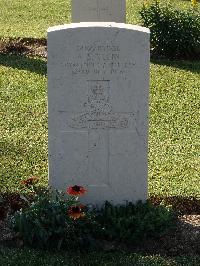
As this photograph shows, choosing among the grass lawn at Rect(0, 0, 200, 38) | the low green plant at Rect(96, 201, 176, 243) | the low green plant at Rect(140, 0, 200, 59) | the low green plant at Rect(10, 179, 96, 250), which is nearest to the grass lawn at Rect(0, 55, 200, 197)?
the low green plant at Rect(140, 0, 200, 59)

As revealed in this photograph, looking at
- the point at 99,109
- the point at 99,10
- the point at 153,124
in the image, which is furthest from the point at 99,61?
the point at 99,10

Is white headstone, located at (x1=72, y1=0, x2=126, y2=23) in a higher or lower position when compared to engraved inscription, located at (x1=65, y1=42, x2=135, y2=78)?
higher

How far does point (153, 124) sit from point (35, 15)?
8.12 m

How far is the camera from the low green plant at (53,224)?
210 inches

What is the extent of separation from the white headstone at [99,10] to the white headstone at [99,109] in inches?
232

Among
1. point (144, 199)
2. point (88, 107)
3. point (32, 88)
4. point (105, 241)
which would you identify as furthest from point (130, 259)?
point (32, 88)

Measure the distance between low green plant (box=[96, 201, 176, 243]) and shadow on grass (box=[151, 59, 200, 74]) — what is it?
5916mm

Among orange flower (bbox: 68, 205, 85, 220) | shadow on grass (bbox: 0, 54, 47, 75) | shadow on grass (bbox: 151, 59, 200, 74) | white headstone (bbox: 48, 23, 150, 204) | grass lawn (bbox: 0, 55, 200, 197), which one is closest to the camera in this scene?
orange flower (bbox: 68, 205, 85, 220)

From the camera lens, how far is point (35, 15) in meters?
16.2

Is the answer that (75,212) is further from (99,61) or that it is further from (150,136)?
(150,136)

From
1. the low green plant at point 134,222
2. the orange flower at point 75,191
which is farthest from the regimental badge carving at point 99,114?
the low green plant at point 134,222

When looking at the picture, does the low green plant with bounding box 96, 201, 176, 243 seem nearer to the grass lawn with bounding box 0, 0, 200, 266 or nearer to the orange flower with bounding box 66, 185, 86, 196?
the grass lawn with bounding box 0, 0, 200, 266

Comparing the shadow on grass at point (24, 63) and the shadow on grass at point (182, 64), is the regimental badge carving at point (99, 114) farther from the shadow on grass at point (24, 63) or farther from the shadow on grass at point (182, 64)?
the shadow on grass at point (182, 64)

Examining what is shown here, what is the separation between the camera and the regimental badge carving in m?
5.64
